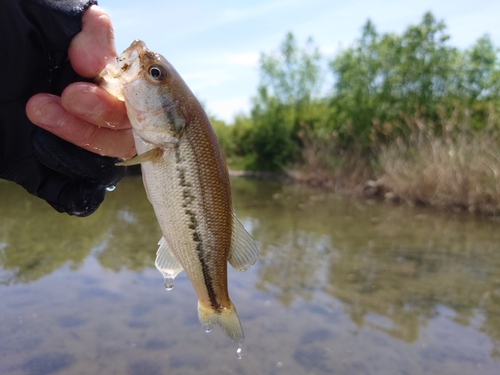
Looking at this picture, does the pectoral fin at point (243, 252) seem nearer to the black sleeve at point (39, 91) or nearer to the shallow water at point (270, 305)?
the black sleeve at point (39, 91)

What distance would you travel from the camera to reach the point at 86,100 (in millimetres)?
2000

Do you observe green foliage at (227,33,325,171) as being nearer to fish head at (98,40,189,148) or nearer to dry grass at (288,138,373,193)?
dry grass at (288,138,373,193)

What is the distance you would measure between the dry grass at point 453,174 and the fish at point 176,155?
14.7 m

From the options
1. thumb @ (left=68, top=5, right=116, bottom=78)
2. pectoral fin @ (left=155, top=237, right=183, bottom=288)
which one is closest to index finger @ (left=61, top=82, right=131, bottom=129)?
thumb @ (left=68, top=5, right=116, bottom=78)

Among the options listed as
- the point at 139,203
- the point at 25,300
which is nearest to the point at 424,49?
the point at 139,203

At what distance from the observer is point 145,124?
6.72 feet

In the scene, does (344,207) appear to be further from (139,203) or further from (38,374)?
(38,374)

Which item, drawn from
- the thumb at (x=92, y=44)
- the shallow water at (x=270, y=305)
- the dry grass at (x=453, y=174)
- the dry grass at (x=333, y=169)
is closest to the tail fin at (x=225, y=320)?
the thumb at (x=92, y=44)

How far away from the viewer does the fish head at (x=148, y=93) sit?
2.04 meters

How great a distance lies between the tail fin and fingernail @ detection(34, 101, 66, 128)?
1181 millimetres

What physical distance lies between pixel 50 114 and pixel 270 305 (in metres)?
5.14

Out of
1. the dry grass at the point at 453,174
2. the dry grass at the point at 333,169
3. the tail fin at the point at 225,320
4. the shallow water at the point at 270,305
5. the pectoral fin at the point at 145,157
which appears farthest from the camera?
the dry grass at the point at 333,169

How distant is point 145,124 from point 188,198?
1.33 feet

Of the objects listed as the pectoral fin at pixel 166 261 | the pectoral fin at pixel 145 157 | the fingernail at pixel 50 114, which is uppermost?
the fingernail at pixel 50 114
